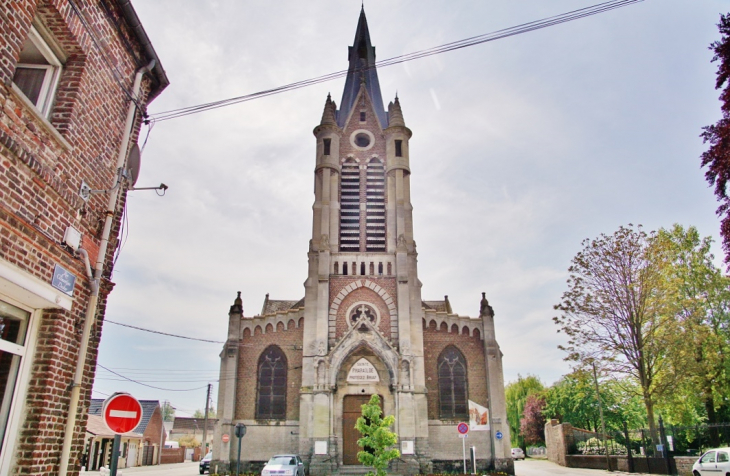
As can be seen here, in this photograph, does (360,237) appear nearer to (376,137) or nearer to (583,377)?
(376,137)

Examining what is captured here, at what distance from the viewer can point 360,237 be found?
32.6 meters

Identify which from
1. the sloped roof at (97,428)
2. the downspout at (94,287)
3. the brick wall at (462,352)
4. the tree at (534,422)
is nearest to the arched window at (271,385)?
the brick wall at (462,352)

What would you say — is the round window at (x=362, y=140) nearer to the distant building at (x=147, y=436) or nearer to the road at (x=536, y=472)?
the road at (x=536, y=472)

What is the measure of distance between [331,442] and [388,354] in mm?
5362

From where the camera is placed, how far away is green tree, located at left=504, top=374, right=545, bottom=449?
56.5m

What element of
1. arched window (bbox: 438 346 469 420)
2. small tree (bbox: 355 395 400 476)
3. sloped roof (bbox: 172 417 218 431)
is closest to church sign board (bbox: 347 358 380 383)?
arched window (bbox: 438 346 469 420)

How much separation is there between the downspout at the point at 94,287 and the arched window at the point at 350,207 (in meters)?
23.7

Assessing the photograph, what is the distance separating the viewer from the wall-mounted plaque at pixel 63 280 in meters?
6.81

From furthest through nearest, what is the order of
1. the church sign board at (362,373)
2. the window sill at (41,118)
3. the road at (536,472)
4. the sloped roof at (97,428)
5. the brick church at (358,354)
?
the sloped roof at (97,428)
the church sign board at (362,373)
the brick church at (358,354)
the road at (536,472)
the window sill at (41,118)

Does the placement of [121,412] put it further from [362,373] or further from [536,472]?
[536,472]

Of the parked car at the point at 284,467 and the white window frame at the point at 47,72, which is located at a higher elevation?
the white window frame at the point at 47,72

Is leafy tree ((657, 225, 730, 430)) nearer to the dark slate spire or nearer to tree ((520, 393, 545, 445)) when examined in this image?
the dark slate spire

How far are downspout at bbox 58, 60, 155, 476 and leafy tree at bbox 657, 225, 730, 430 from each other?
24.0m

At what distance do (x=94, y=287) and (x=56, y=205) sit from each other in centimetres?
134
